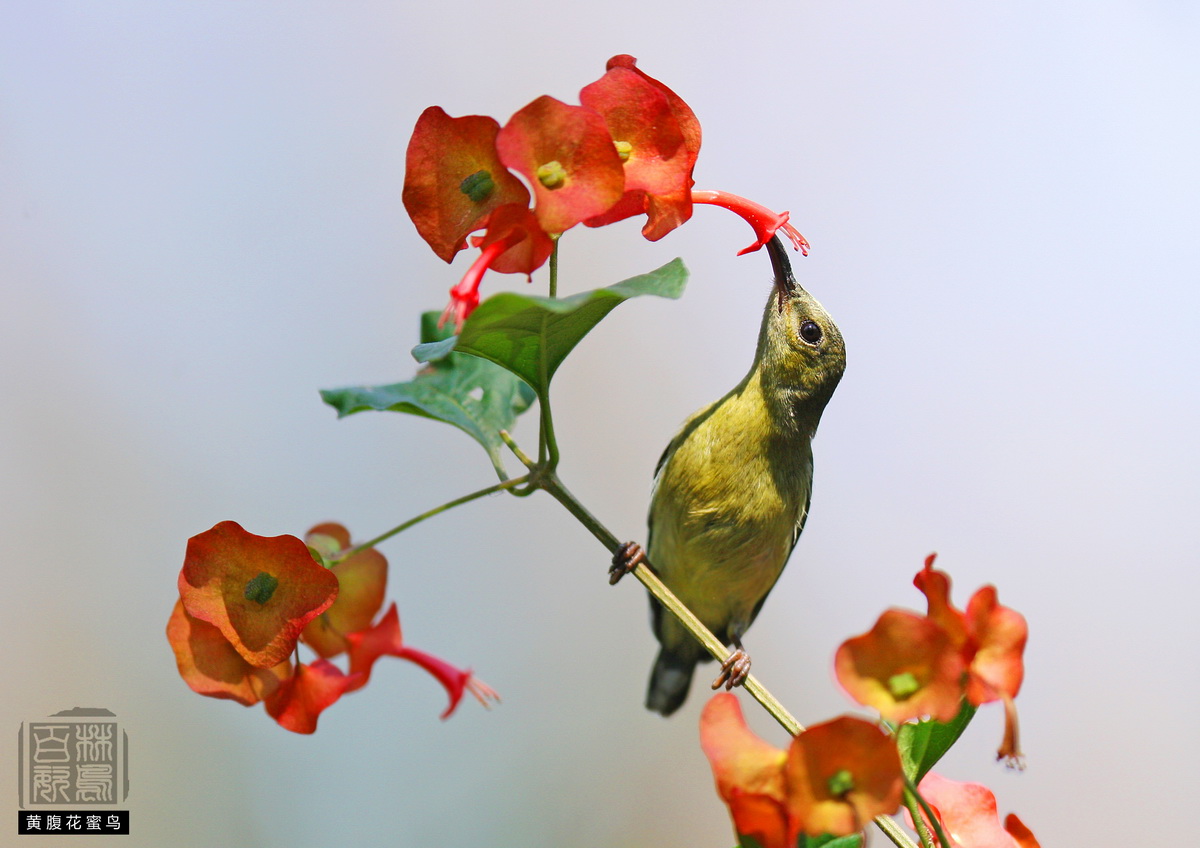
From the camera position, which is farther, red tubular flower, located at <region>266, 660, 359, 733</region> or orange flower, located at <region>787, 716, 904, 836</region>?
red tubular flower, located at <region>266, 660, 359, 733</region>

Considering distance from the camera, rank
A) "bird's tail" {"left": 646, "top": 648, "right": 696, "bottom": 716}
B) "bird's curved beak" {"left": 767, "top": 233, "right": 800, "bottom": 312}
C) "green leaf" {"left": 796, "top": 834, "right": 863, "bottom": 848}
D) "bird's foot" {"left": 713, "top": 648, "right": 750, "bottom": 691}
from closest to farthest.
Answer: "green leaf" {"left": 796, "top": 834, "right": 863, "bottom": 848} < "bird's foot" {"left": 713, "top": 648, "right": 750, "bottom": 691} < "bird's curved beak" {"left": 767, "top": 233, "right": 800, "bottom": 312} < "bird's tail" {"left": 646, "top": 648, "right": 696, "bottom": 716}

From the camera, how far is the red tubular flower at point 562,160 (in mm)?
1073

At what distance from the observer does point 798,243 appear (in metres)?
1.54

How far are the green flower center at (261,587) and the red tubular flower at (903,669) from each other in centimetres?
71

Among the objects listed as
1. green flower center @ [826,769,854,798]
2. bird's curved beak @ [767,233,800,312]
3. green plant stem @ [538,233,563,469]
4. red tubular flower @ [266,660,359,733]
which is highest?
bird's curved beak @ [767,233,800,312]

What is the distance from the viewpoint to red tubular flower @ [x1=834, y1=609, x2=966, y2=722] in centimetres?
92

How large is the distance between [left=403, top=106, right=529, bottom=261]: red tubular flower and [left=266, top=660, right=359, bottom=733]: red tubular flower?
0.61m

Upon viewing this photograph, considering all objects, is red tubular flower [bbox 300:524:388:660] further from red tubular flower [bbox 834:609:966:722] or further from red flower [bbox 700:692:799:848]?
red tubular flower [bbox 834:609:966:722]

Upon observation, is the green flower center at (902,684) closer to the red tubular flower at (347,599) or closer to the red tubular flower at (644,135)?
the red tubular flower at (644,135)

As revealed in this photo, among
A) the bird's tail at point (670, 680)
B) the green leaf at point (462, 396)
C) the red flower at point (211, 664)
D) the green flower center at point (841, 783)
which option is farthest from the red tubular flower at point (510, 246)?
the bird's tail at point (670, 680)

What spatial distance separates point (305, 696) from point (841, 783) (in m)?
0.73

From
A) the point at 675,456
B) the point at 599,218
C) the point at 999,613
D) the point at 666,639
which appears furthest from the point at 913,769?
the point at 666,639

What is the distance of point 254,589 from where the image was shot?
3.76 feet

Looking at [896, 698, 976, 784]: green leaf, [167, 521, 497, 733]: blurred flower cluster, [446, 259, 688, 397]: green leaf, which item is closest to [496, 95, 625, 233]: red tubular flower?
[446, 259, 688, 397]: green leaf
